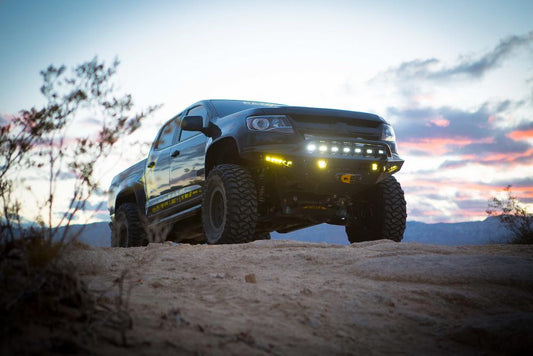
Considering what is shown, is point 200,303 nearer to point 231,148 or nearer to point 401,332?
point 401,332

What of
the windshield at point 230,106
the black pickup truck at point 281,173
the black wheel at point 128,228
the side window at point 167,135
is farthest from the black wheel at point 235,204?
the black wheel at point 128,228

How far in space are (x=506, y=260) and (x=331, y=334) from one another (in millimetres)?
2174

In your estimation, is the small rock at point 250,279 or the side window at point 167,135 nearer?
the small rock at point 250,279

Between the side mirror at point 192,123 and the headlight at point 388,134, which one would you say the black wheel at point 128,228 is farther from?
the headlight at point 388,134

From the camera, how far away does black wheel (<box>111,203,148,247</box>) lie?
8180 mm

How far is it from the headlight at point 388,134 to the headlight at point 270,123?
1.19 metres

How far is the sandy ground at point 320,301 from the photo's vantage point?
2395 millimetres

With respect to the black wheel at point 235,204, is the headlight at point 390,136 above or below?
above

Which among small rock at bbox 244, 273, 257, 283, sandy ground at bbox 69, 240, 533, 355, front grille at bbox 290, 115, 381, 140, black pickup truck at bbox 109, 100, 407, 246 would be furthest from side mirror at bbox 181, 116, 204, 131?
small rock at bbox 244, 273, 257, 283

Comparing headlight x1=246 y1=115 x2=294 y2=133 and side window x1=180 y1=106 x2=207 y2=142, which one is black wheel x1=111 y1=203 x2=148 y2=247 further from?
headlight x1=246 y1=115 x2=294 y2=133

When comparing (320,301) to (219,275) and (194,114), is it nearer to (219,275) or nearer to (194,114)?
(219,275)

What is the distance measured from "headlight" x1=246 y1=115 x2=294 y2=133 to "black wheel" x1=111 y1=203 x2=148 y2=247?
334 cm

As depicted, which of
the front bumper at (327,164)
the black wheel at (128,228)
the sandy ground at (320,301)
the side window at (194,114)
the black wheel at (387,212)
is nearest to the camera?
the sandy ground at (320,301)

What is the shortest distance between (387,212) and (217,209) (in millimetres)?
2042
